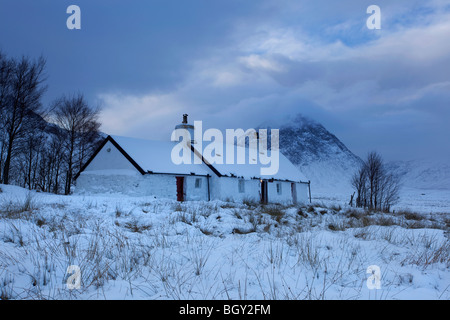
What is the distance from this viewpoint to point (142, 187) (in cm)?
1989

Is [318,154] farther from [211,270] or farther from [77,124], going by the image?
[211,270]

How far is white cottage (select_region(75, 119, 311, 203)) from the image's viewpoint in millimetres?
20438

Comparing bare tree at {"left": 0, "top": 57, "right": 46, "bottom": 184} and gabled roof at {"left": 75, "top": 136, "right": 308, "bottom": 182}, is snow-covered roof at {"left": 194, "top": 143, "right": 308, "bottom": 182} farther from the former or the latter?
bare tree at {"left": 0, "top": 57, "right": 46, "bottom": 184}

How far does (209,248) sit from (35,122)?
80.0ft

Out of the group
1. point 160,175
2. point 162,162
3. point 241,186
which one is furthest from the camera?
point 241,186

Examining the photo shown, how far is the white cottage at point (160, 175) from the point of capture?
20.4 m

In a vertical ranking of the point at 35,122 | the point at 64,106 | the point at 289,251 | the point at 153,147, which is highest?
the point at 64,106

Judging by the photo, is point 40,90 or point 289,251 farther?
point 40,90

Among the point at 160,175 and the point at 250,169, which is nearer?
the point at 160,175

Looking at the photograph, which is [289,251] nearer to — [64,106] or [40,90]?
[40,90]

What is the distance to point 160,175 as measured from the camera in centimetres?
2089

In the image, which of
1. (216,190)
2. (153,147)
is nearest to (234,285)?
(216,190)

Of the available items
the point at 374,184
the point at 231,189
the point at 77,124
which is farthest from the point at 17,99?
the point at 374,184
